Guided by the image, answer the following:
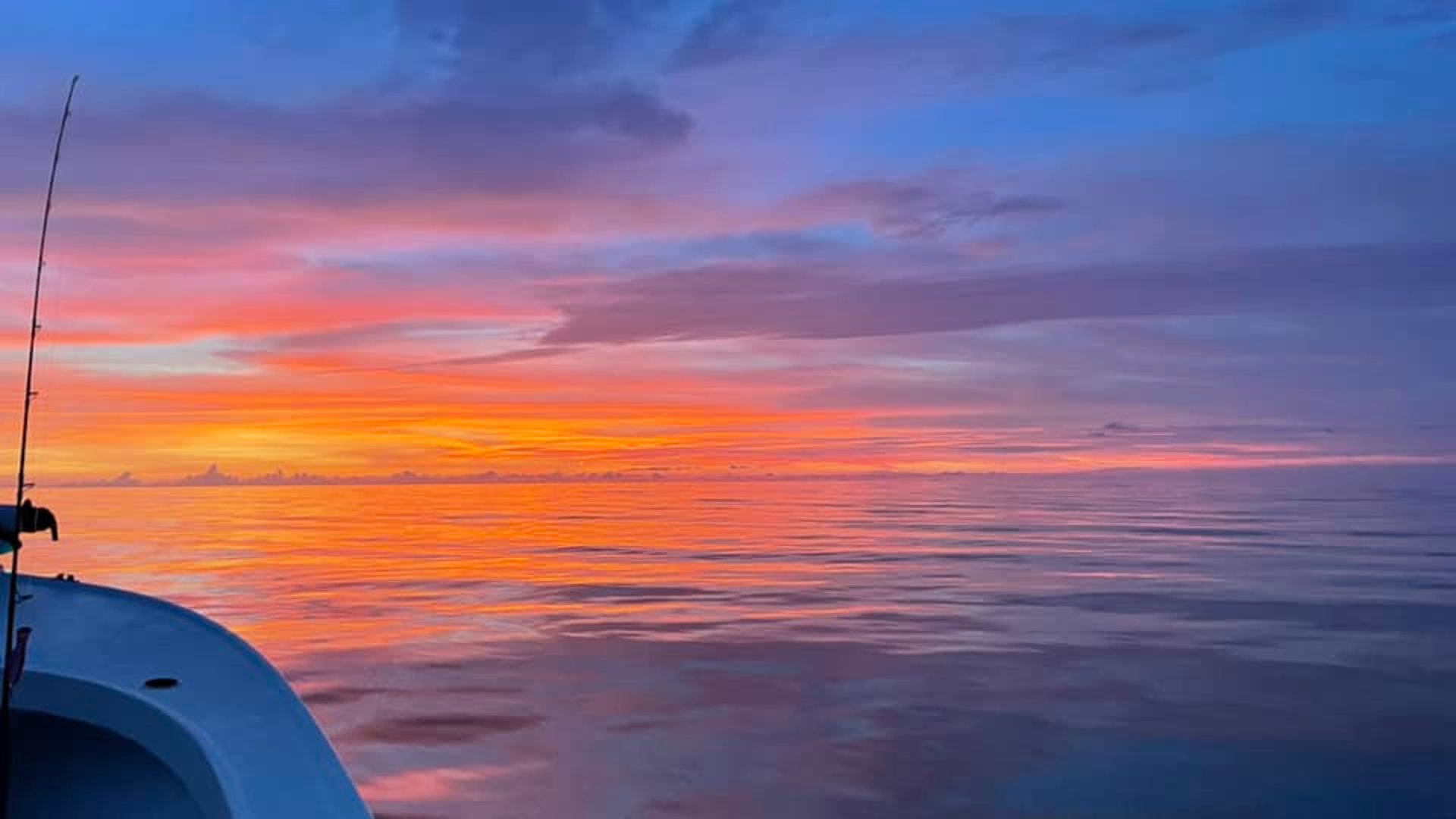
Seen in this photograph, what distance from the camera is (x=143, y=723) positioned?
3342mm

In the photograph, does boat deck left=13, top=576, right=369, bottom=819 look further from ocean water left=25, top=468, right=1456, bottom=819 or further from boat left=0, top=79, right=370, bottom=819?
ocean water left=25, top=468, right=1456, bottom=819

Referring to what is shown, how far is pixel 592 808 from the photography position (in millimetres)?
5746

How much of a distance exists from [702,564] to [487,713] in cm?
1208

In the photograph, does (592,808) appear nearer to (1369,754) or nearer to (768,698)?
(768,698)

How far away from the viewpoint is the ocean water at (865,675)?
604 cm

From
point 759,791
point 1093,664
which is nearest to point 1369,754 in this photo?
point 1093,664

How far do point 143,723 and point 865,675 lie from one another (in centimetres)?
670

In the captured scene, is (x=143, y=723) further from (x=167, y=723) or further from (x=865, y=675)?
(x=865, y=675)

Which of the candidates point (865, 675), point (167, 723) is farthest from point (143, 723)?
point (865, 675)

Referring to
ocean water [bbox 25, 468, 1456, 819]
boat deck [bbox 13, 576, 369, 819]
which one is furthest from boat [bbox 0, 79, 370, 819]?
ocean water [bbox 25, 468, 1456, 819]

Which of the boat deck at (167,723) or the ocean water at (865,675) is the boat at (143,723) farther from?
the ocean water at (865,675)

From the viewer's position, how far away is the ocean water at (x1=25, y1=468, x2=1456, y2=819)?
604 centimetres

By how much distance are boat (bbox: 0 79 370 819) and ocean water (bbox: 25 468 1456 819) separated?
6.75ft

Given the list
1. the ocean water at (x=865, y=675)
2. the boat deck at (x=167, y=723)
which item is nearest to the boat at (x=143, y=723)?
the boat deck at (x=167, y=723)
